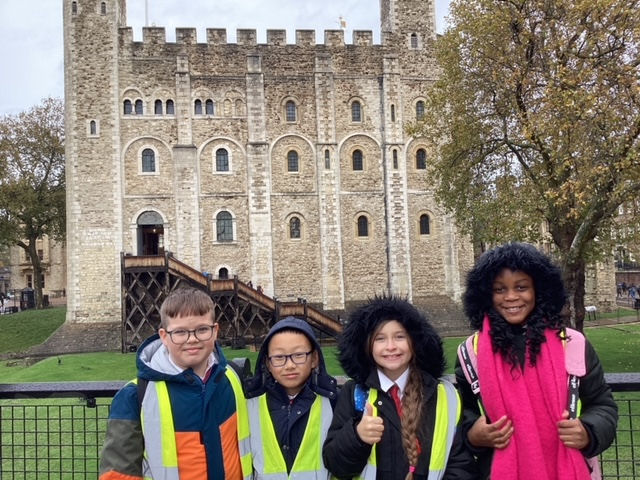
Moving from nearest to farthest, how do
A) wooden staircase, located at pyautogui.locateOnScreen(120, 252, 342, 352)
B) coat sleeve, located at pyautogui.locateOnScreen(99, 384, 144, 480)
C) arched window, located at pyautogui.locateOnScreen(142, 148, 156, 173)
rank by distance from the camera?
coat sleeve, located at pyautogui.locateOnScreen(99, 384, 144, 480), wooden staircase, located at pyautogui.locateOnScreen(120, 252, 342, 352), arched window, located at pyautogui.locateOnScreen(142, 148, 156, 173)

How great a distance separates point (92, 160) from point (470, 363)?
75.0 feet

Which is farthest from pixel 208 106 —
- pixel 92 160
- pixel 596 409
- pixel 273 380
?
pixel 596 409

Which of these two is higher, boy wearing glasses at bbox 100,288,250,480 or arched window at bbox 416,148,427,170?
arched window at bbox 416,148,427,170

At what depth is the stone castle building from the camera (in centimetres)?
2248

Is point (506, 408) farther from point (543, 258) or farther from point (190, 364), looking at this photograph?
point (190, 364)

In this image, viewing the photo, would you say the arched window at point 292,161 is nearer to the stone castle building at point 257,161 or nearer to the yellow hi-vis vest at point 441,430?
the stone castle building at point 257,161

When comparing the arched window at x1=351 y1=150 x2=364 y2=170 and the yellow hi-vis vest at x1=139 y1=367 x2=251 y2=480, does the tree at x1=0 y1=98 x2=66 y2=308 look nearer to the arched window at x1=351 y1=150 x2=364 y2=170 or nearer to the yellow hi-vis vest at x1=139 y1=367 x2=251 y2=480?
the arched window at x1=351 y1=150 x2=364 y2=170

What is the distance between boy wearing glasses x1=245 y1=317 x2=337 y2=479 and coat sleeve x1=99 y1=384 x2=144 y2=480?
2.04 ft

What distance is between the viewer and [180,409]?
2666mm

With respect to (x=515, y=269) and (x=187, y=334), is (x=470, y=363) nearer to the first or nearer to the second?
(x=515, y=269)

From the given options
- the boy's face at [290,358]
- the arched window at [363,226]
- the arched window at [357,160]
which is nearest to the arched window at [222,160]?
the arched window at [357,160]

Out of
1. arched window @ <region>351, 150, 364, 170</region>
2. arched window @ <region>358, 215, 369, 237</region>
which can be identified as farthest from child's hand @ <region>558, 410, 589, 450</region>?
arched window @ <region>351, 150, 364, 170</region>

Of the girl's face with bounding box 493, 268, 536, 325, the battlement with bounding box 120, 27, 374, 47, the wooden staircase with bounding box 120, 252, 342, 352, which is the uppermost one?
the battlement with bounding box 120, 27, 374, 47

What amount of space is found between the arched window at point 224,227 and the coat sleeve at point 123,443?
21.1 metres
